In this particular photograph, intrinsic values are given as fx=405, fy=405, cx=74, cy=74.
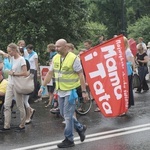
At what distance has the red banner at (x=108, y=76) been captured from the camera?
841cm

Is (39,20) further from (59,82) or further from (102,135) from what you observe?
(59,82)

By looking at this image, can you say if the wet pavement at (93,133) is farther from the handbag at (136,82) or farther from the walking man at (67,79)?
the handbag at (136,82)

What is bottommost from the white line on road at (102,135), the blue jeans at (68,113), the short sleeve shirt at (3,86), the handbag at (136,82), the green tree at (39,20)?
the white line on road at (102,135)

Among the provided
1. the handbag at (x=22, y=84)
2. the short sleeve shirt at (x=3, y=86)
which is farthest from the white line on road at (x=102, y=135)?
the short sleeve shirt at (x=3, y=86)

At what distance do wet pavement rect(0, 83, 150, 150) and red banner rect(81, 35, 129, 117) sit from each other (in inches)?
16.9

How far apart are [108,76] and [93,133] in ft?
4.41

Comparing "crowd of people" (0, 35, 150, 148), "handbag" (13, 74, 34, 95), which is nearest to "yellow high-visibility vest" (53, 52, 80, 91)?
"crowd of people" (0, 35, 150, 148)

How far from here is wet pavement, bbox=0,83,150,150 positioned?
6.89 metres

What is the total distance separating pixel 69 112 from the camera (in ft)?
22.0

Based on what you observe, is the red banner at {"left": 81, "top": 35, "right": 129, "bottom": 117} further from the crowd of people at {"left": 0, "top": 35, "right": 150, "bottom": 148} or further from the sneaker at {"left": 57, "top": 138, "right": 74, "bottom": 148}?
the sneaker at {"left": 57, "top": 138, "right": 74, "bottom": 148}

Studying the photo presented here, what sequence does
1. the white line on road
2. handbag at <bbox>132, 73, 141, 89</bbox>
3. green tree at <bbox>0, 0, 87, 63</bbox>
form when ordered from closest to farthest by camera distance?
the white line on road < handbag at <bbox>132, 73, 141, 89</bbox> < green tree at <bbox>0, 0, 87, 63</bbox>

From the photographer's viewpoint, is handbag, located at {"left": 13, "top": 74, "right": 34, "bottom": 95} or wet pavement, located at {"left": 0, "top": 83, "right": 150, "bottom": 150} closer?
wet pavement, located at {"left": 0, "top": 83, "right": 150, "bottom": 150}

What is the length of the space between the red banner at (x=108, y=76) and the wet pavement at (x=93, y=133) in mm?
428

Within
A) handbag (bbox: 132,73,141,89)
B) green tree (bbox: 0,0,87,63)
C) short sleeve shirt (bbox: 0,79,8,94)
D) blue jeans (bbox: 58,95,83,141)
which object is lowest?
blue jeans (bbox: 58,95,83,141)
